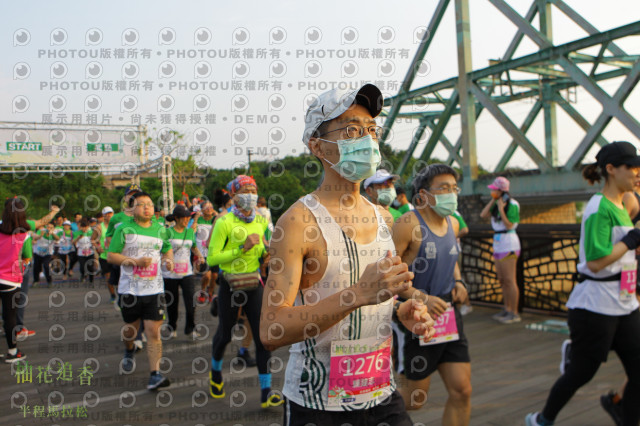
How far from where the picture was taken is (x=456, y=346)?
120 inches

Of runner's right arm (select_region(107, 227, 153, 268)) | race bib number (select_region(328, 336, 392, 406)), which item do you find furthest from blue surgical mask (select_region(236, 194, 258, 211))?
race bib number (select_region(328, 336, 392, 406))

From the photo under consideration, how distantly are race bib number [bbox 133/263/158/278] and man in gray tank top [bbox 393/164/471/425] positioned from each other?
122 inches

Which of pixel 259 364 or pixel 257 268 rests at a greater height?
pixel 257 268

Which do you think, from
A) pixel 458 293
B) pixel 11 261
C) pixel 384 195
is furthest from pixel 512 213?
pixel 11 261

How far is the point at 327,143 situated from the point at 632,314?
8.62ft

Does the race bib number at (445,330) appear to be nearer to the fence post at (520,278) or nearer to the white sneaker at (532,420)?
the white sneaker at (532,420)

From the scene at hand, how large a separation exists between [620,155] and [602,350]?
50.7 inches

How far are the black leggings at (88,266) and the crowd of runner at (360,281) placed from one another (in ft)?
30.3

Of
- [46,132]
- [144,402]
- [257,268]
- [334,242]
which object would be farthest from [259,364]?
[46,132]

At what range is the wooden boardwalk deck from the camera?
13.3ft

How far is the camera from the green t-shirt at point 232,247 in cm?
454

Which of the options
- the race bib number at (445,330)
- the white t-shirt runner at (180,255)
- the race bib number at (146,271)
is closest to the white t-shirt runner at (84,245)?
the white t-shirt runner at (180,255)

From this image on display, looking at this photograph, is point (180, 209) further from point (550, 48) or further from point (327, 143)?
point (550, 48)

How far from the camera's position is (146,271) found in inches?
203
